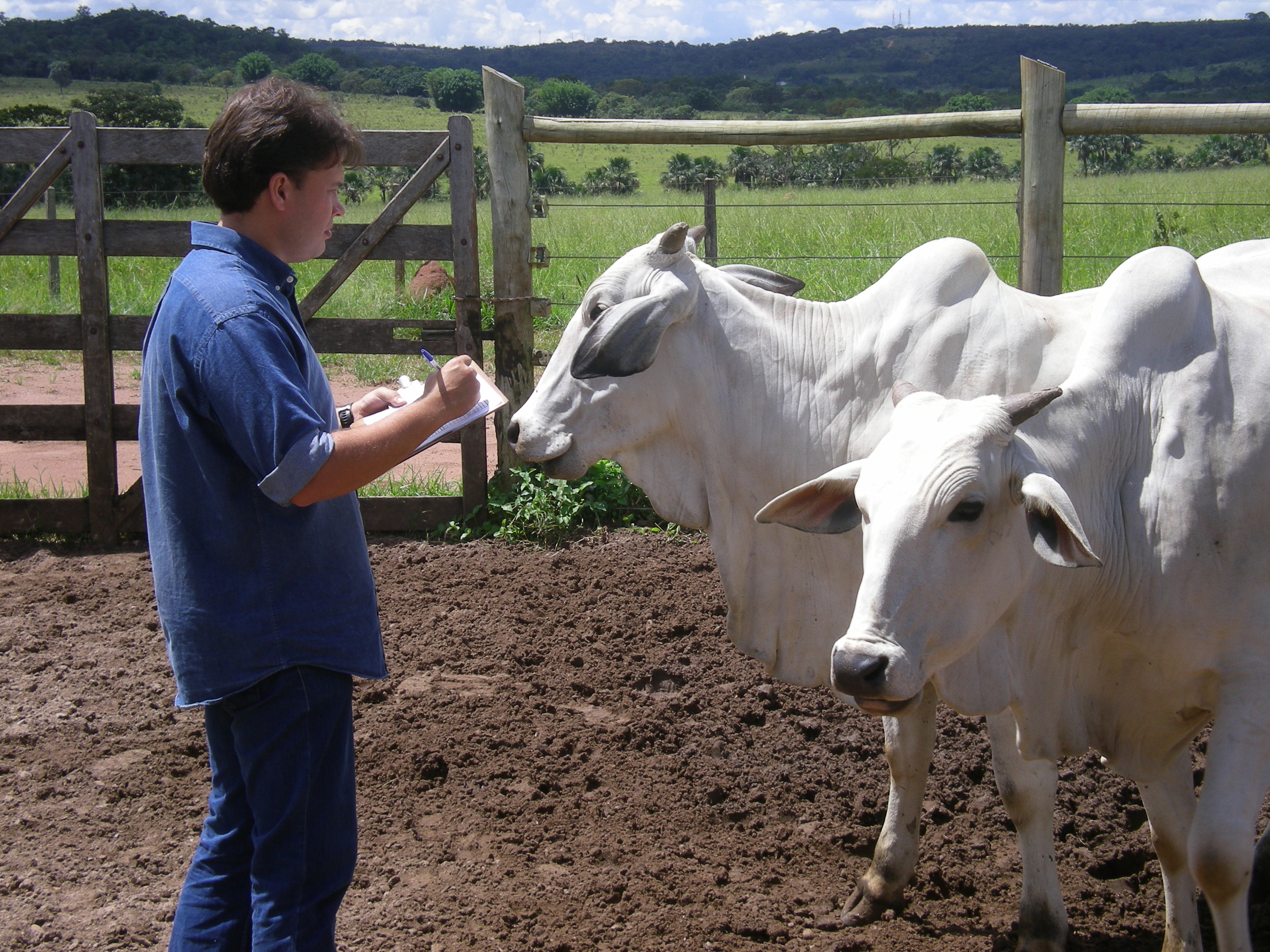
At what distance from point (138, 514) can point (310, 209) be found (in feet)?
14.3

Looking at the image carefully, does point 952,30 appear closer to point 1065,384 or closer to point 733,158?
point 733,158

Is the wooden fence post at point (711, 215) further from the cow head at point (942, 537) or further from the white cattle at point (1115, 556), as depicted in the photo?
the cow head at point (942, 537)

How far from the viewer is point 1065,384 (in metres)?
2.46

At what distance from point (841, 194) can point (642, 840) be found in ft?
52.8

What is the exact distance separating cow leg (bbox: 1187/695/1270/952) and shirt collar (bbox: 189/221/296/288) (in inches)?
80.6

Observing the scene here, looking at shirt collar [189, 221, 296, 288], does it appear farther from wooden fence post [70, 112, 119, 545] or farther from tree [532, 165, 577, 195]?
tree [532, 165, 577, 195]

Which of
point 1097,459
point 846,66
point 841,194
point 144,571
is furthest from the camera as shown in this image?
point 846,66

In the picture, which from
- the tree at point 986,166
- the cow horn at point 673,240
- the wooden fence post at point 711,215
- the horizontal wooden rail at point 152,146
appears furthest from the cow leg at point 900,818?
the tree at point 986,166

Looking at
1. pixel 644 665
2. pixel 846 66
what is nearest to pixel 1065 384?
pixel 644 665

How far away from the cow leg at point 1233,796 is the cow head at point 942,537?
0.56 m

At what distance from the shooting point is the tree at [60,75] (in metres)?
68.8

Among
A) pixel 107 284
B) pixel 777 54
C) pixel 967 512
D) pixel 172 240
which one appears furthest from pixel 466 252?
pixel 777 54

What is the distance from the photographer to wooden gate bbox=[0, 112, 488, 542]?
18.2 ft

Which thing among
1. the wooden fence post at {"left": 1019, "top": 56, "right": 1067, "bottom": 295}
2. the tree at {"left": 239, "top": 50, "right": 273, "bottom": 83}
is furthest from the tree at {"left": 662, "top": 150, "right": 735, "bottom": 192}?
A: the tree at {"left": 239, "top": 50, "right": 273, "bottom": 83}
